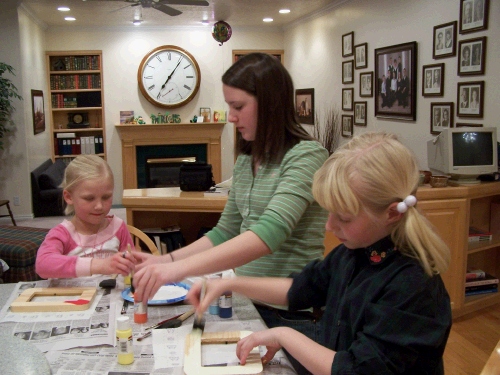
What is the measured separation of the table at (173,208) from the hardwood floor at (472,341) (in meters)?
1.55

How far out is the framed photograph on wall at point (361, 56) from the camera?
538 centimetres

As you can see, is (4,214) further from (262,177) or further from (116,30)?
(262,177)

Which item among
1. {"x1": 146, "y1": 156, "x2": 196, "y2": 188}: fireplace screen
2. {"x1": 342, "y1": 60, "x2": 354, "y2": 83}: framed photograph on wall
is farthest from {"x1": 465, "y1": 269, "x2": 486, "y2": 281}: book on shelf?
{"x1": 146, "y1": 156, "x2": 196, "y2": 188}: fireplace screen

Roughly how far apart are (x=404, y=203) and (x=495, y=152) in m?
2.79

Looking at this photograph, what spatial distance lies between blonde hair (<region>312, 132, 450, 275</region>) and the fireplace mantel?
6.66 meters

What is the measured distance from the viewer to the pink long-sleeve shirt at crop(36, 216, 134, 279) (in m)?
1.61

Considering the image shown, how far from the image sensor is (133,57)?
24.7ft

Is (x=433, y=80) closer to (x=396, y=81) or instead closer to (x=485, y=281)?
(x=396, y=81)

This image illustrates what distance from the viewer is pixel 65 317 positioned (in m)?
1.36

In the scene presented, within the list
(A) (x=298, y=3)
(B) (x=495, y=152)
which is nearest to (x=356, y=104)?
(A) (x=298, y=3)

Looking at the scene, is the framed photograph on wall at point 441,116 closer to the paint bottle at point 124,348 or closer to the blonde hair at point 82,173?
the blonde hair at point 82,173

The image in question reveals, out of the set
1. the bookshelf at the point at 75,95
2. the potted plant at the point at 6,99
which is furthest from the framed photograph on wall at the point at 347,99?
the potted plant at the point at 6,99

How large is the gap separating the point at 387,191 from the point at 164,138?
6797 mm

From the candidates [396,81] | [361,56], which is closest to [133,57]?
[361,56]
